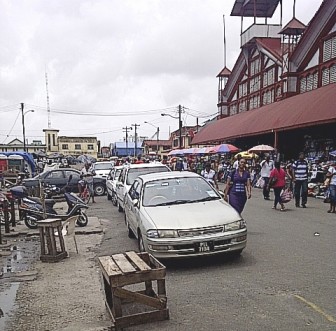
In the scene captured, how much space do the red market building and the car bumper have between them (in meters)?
10.5

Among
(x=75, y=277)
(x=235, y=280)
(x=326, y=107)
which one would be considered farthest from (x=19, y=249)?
(x=326, y=107)

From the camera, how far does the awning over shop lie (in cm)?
1656

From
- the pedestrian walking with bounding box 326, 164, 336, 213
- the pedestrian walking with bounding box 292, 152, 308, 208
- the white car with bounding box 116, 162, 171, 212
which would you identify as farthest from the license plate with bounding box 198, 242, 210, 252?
the pedestrian walking with bounding box 292, 152, 308, 208

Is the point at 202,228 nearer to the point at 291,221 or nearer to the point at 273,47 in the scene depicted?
the point at 291,221

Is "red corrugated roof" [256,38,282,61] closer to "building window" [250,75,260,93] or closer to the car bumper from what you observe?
"building window" [250,75,260,93]

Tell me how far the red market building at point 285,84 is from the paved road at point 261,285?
348 inches

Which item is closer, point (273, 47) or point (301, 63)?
point (301, 63)

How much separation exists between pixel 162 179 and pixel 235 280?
126 inches

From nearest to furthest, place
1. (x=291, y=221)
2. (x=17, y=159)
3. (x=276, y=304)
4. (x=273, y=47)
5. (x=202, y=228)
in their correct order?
(x=276, y=304) → (x=202, y=228) → (x=291, y=221) → (x=273, y=47) → (x=17, y=159)

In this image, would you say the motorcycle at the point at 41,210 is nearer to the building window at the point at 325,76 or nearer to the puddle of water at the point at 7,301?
the puddle of water at the point at 7,301

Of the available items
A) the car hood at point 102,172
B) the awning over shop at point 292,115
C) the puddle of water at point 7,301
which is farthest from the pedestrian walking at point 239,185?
the car hood at point 102,172

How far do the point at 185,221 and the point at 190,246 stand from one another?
46 centimetres

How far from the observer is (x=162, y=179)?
28.8 ft

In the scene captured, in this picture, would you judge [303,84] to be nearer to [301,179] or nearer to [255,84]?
[255,84]
